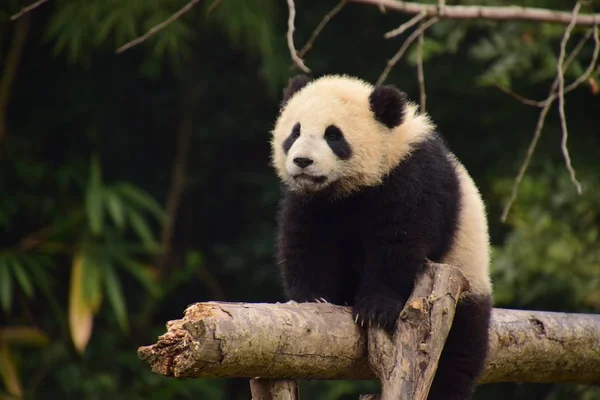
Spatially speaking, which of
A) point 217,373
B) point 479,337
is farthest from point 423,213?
point 217,373

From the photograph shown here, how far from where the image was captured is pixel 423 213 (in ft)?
12.5

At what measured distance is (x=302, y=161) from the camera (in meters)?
3.87

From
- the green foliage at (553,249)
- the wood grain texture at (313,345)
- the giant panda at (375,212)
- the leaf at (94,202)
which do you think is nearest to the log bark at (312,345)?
the wood grain texture at (313,345)

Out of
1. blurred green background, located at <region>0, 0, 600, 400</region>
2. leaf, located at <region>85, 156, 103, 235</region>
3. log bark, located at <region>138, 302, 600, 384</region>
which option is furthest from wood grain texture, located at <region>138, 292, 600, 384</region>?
leaf, located at <region>85, 156, 103, 235</region>

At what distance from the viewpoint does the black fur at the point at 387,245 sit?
375cm

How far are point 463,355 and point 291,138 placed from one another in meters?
1.19

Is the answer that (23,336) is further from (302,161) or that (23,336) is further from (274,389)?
(274,389)

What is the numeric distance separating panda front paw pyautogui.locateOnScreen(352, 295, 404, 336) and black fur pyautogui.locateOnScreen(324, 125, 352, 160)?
67 cm

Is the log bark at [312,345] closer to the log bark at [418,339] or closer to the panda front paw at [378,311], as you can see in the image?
the panda front paw at [378,311]

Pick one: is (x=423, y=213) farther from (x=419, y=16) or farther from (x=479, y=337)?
(x=419, y=16)

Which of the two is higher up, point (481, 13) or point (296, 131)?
point (481, 13)

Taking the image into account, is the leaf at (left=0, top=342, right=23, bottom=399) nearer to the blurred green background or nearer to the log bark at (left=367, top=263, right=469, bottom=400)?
the blurred green background

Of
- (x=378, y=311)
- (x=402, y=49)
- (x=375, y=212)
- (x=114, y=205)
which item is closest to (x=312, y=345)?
(x=378, y=311)

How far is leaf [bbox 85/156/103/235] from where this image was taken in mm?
7230
